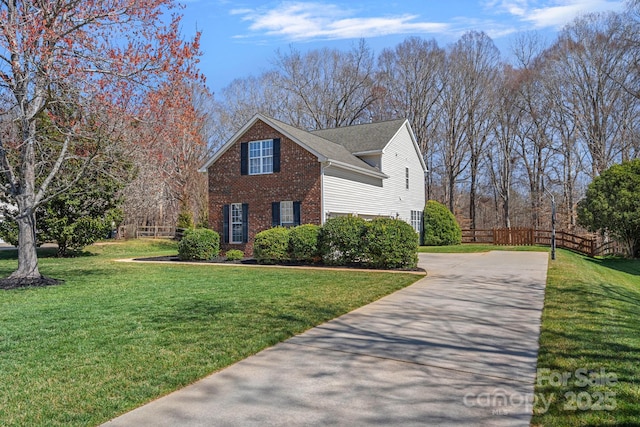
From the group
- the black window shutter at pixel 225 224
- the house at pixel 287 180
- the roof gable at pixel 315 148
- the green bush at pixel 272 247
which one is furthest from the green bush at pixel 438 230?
the green bush at pixel 272 247

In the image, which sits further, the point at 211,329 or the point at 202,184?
the point at 202,184

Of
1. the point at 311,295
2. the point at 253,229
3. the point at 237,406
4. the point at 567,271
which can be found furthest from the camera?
the point at 253,229

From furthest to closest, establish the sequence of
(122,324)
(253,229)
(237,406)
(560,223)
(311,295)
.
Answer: (560,223)
(253,229)
(311,295)
(122,324)
(237,406)

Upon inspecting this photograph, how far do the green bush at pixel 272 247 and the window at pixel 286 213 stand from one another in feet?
8.34

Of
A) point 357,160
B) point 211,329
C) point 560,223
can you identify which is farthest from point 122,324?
point 560,223

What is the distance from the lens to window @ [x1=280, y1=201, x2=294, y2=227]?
712 inches

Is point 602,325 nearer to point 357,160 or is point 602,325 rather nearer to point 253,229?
point 253,229

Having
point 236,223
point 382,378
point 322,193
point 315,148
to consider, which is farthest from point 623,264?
point 382,378

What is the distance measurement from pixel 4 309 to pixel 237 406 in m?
6.46

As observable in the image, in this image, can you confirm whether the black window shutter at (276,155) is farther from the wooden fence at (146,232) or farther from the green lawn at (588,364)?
the wooden fence at (146,232)

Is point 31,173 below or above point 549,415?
above

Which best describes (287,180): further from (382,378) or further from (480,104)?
(480,104)

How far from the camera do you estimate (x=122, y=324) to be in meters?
6.32

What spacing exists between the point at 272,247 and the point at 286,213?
10.2 ft
